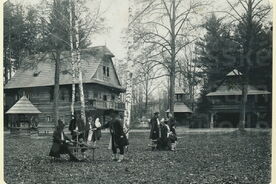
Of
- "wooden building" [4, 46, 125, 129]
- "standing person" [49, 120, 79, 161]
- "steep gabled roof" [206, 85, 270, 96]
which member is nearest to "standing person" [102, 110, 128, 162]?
"standing person" [49, 120, 79, 161]

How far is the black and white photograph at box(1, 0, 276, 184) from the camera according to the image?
1136 centimetres

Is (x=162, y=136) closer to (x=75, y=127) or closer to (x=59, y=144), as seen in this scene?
(x=75, y=127)

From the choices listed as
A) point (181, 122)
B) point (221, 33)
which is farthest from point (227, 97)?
point (221, 33)

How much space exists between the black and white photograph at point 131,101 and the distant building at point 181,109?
0.16 metres

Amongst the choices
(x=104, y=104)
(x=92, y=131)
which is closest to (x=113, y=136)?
(x=92, y=131)

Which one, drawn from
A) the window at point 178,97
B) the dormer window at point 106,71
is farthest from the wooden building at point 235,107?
the dormer window at point 106,71

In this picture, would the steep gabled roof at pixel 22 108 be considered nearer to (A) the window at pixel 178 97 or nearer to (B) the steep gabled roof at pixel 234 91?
(B) the steep gabled roof at pixel 234 91

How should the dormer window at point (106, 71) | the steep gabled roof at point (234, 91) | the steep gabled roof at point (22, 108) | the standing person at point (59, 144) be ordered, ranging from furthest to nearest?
the dormer window at point (106, 71) → the steep gabled roof at point (234, 91) → the steep gabled roof at point (22, 108) → the standing person at point (59, 144)

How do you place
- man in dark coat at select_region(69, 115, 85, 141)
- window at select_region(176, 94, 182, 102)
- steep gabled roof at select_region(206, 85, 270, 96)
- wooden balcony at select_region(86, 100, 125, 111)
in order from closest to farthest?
man in dark coat at select_region(69, 115, 85, 141)
wooden balcony at select_region(86, 100, 125, 111)
steep gabled roof at select_region(206, 85, 270, 96)
window at select_region(176, 94, 182, 102)

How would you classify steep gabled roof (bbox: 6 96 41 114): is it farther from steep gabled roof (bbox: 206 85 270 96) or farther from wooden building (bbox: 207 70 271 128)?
steep gabled roof (bbox: 206 85 270 96)

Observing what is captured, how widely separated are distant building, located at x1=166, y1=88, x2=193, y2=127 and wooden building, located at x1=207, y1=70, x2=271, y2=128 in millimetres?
4875

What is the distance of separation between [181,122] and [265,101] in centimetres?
1481

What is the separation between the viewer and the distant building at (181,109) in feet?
176

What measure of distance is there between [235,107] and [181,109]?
8.73m
